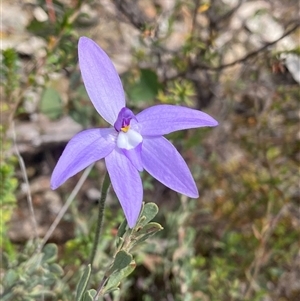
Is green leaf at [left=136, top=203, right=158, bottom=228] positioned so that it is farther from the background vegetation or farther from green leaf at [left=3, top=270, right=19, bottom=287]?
the background vegetation

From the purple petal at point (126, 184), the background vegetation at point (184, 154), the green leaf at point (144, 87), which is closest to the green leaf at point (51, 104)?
the background vegetation at point (184, 154)

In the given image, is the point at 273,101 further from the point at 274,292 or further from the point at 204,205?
the point at 274,292

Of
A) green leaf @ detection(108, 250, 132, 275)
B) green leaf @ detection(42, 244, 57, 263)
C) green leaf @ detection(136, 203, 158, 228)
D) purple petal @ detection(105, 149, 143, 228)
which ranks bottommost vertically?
green leaf @ detection(42, 244, 57, 263)

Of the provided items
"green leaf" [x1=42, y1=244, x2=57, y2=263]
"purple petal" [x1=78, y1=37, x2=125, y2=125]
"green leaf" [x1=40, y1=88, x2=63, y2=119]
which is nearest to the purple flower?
"purple petal" [x1=78, y1=37, x2=125, y2=125]

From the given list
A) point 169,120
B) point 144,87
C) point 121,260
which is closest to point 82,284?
point 121,260

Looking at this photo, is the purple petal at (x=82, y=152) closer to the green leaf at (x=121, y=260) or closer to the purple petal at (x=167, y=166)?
the purple petal at (x=167, y=166)
